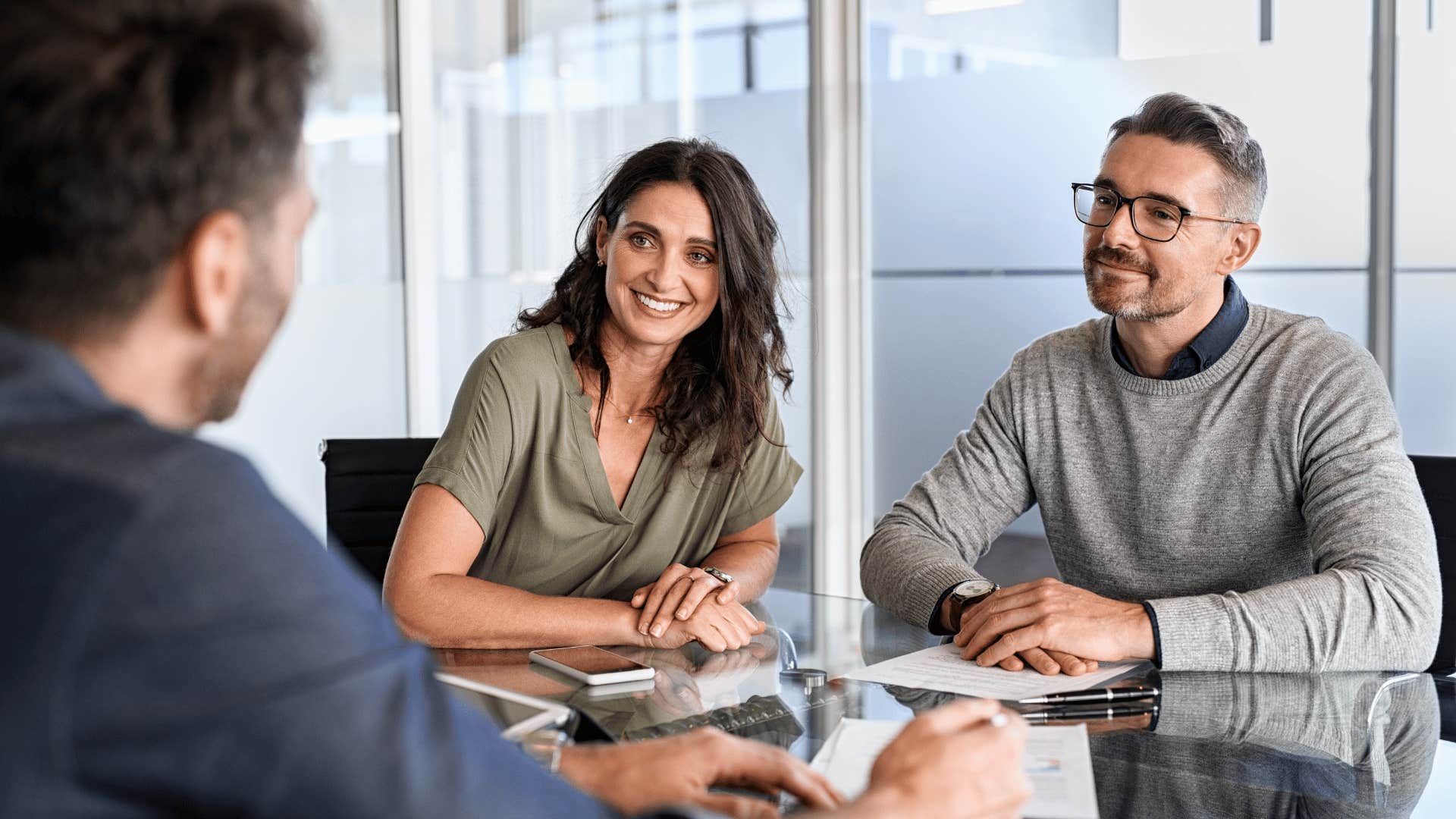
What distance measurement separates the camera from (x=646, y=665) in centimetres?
176

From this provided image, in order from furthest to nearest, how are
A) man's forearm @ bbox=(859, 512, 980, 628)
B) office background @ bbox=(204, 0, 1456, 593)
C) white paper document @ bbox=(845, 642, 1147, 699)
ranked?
office background @ bbox=(204, 0, 1456, 593), man's forearm @ bbox=(859, 512, 980, 628), white paper document @ bbox=(845, 642, 1147, 699)

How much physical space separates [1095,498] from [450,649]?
112 cm

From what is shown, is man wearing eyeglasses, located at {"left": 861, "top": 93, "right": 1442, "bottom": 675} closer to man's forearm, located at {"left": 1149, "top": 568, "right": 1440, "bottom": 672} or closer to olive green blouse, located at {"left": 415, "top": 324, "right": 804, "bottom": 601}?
man's forearm, located at {"left": 1149, "top": 568, "right": 1440, "bottom": 672}

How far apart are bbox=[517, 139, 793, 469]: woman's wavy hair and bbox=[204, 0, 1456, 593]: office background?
2.40ft

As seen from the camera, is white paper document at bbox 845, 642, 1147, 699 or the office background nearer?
white paper document at bbox 845, 642, 1147, 699

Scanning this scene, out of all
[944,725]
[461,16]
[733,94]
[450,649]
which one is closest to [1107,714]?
[944,725]

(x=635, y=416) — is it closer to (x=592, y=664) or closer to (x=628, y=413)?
(x=628, y=413)

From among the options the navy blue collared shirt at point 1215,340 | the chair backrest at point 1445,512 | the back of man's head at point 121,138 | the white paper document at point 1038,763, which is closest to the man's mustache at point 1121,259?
the navy blue collared shirt at point 1215,340

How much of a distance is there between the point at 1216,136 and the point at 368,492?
68.5 inches

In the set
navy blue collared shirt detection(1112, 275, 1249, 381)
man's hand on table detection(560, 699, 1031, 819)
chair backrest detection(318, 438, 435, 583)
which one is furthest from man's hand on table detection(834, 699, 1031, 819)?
chair backrest detection(318, 438, 435, 583)

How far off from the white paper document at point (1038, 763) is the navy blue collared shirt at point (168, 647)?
0.60 m

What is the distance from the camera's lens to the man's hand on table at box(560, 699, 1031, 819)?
3.43 feet

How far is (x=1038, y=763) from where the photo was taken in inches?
52.7

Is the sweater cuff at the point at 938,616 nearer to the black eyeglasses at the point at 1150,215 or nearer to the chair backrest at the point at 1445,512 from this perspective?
the black eyeglasses at the point at 1150,215
